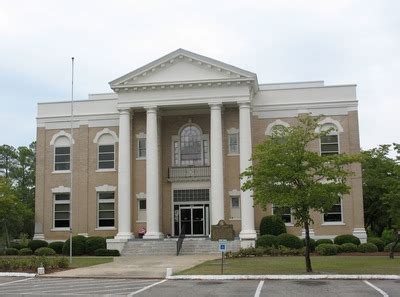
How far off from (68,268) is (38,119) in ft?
68.8

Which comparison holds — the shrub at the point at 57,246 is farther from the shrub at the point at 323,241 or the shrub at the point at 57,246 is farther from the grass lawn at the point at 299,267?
the shrub at the point at 323,241

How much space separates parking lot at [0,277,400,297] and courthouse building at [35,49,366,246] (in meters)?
17.5

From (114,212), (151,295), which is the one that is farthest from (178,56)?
(151,295)

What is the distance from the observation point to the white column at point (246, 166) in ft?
123

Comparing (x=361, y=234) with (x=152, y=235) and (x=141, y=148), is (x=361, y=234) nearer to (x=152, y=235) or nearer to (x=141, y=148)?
(x=152, y=235)

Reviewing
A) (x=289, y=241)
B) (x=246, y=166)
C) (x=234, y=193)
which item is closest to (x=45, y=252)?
(x=234, y=193)

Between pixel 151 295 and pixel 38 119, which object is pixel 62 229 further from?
pixel 151 295

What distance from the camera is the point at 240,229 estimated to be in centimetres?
4025

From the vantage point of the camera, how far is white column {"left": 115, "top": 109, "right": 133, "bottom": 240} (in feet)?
129

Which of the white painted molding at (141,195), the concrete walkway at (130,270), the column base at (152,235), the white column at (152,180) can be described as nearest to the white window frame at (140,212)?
the white painted molding at (141,195)

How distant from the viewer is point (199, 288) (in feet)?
59.4

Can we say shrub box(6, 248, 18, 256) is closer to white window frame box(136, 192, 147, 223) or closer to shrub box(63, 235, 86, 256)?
shrub box(63, 235, 86, 256)

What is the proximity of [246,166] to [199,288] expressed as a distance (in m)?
20.8

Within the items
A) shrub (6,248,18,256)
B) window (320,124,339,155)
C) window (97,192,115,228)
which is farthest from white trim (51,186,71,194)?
window (320,124,339,155)
